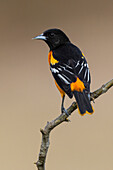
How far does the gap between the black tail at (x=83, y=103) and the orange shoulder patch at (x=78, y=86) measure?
0.06 ft

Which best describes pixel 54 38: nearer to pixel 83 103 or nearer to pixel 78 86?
pixel 78 86

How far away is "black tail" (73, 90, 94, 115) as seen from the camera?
1039 millimetres

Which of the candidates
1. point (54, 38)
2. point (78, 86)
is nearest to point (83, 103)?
point (78, 86)

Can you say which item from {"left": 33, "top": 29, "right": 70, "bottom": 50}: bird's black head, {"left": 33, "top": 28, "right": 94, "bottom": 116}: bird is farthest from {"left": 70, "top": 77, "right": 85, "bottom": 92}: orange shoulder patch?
{"left": 33, "top": 29, "right": 70, "bottom": 50}: bird's black head

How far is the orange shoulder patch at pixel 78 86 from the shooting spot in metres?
1.17

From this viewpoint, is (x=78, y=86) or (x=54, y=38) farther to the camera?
(x=54, y=38)

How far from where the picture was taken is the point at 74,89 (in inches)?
46.5

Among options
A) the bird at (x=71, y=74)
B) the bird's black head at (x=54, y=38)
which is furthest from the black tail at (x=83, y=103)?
the bird's black head at (x=54, y=38)

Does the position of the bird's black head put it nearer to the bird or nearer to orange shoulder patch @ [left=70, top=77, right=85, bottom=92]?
the bird

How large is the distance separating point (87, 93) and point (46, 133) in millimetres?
309

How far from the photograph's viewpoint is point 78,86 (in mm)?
1181

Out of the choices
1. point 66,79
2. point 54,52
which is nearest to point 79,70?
point 66,79

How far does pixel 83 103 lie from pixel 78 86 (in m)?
0.13

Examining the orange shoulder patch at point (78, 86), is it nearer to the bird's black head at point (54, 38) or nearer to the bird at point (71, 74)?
the bird at point (71, 74)
